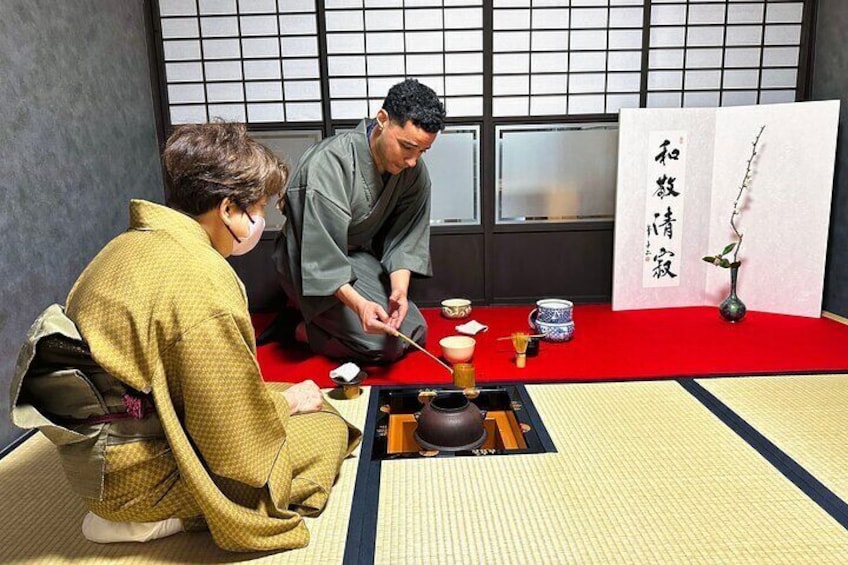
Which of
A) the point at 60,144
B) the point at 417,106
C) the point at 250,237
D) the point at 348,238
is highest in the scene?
the point at 417,106

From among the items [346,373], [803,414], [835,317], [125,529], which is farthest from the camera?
[835,317]

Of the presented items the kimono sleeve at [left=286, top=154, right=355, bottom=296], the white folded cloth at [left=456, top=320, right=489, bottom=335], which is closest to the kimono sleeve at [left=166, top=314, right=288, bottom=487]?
the kimono sleeve at [left=286, top=154, right=355, bottom=296]

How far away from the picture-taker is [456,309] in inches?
149

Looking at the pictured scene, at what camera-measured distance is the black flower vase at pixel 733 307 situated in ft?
11.4

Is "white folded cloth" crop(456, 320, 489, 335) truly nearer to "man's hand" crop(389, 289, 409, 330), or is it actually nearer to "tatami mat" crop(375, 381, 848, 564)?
"man's hand" crop(389, 289, 409, 330)

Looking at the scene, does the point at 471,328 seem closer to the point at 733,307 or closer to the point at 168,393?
the point at 733,307

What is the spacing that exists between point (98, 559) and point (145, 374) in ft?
2.02

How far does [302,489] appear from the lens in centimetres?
164

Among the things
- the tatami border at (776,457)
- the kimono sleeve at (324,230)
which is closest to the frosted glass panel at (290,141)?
the kimono sleeve at (324,230)

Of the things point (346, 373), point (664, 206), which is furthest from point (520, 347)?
point (664, 206)

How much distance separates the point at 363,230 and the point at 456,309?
93cm

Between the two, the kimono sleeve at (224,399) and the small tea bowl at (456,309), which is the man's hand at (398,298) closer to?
the small tea bowl at (456,309)

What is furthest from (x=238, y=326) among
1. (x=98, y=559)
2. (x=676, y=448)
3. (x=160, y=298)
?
(x=676, y=448)

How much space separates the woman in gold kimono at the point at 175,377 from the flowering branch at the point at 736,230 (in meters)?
3.03
